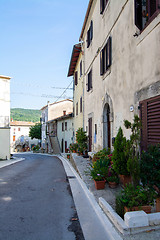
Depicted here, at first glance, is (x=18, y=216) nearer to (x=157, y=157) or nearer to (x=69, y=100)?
(x=157, y=157)

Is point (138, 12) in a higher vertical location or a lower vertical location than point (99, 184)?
higher

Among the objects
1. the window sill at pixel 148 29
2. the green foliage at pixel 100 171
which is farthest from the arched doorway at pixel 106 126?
the window sill at pixel 148 29

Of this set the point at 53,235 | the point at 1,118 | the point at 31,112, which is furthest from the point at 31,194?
the point at 31,112

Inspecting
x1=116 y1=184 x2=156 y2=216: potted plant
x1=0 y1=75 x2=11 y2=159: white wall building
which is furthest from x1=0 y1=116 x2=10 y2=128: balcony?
x1=116 y1=184 x2=156 y2=216: potted plant

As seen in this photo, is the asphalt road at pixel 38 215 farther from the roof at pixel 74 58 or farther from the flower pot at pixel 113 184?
the roof at pixel 74 58

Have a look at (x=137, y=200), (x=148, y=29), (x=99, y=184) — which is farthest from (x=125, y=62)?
(x=137, y=200)

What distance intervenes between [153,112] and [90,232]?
2702 millimetres

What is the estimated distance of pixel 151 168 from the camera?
3.12 metres

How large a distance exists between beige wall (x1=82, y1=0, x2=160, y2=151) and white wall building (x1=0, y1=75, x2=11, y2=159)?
45.2 ft

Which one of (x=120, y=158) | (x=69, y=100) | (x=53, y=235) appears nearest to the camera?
(x=53, y=235)

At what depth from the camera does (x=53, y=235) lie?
2996mm

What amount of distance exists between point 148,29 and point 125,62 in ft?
4.98

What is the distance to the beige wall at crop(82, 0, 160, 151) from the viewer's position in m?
4.29

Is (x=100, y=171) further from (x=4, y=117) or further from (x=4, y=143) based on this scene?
(x=4, y=117)
